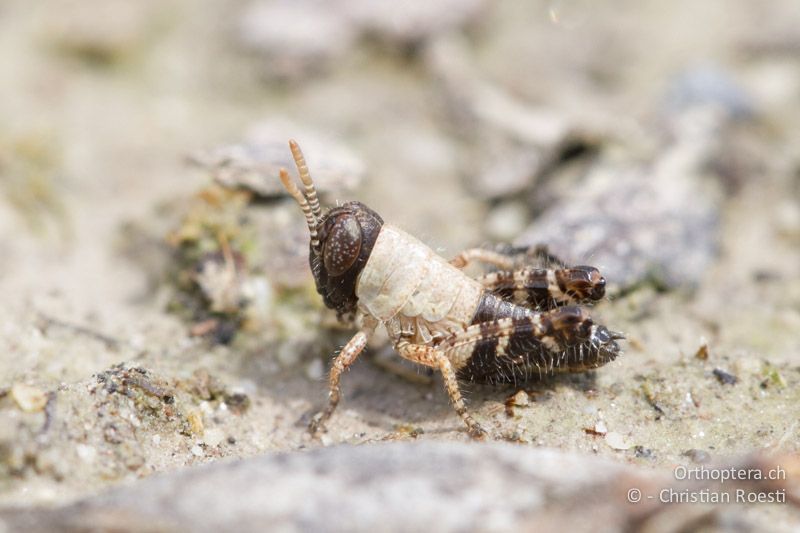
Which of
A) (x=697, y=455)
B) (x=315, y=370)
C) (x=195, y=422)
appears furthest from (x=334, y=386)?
(x=697, y=455)

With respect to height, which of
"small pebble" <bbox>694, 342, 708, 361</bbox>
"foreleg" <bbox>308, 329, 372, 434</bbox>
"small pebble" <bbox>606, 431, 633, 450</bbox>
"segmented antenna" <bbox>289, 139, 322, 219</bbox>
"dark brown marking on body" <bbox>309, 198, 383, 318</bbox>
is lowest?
"foreleg" <bbox>308, 329, 372, 434</bbox>

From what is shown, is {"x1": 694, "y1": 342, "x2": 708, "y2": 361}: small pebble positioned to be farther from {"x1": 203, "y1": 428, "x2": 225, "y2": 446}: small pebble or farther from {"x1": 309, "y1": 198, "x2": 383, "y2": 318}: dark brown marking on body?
{"x1": 203, "y1": 428, "x2": 225, "y2": 446}: small pebble

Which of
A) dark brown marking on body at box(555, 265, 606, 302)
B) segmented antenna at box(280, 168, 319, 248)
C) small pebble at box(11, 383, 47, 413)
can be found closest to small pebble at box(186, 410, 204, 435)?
small pebble at box(11, 383, 47, 413)

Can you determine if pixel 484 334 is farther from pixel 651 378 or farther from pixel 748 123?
pixel 748 123

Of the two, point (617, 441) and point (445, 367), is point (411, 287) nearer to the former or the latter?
point (445, 367)

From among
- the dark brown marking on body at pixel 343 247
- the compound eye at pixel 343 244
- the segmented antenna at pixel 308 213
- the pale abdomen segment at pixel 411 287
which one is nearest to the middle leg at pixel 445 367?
the pale abdomen segment at pixel 411 287

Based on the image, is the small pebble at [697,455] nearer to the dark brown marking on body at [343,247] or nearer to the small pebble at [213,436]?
the dark brown marking on body at [343,247]
